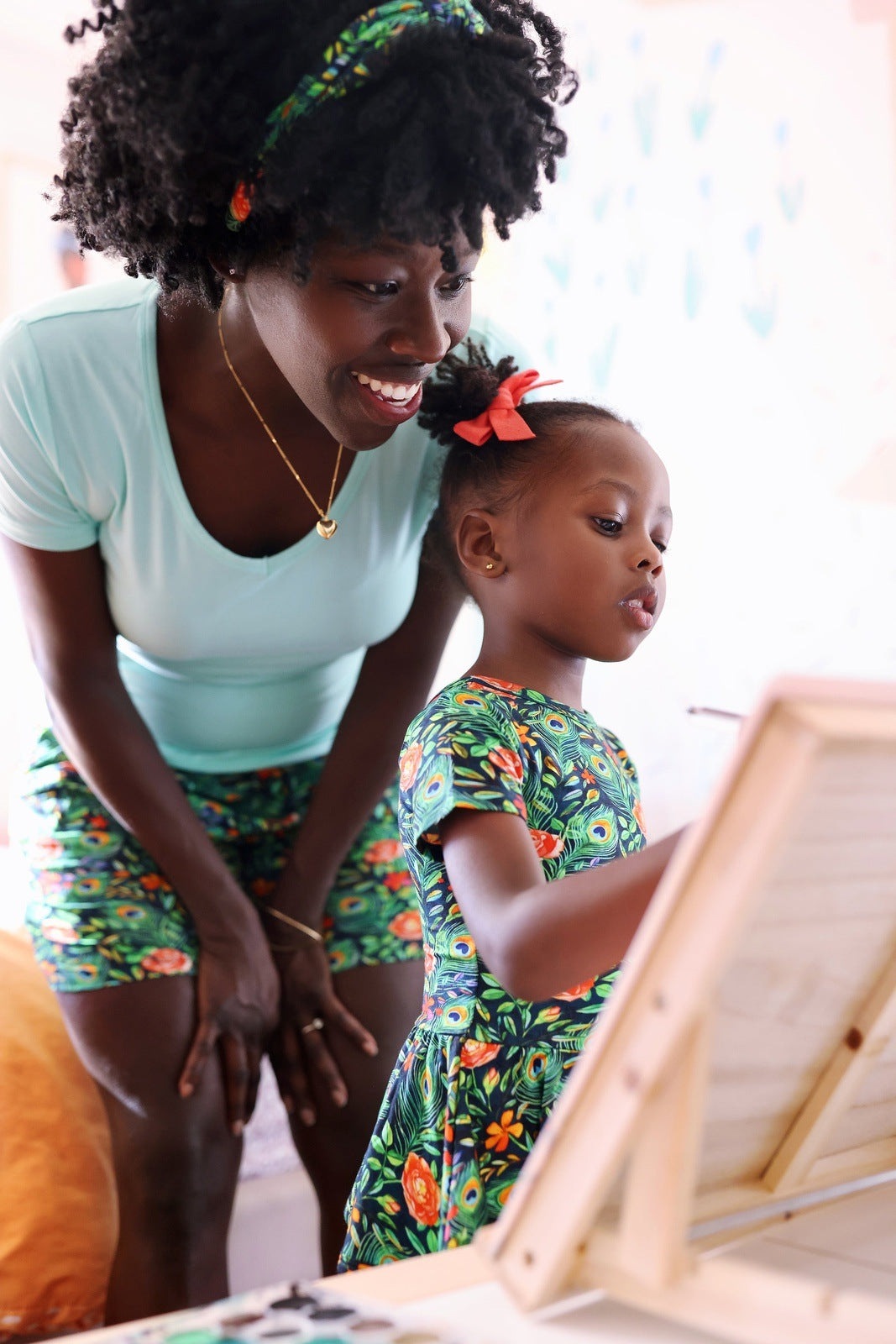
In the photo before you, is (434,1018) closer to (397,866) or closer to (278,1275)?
(397,866)

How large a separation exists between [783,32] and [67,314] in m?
1.60

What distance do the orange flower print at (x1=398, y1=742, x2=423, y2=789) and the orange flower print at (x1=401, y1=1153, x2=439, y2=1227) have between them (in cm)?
28

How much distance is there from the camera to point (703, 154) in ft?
7.88

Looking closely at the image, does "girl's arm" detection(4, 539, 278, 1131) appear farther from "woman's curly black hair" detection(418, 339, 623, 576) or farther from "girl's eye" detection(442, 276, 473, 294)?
"girl's eye" detection(442, 276, 473, 294)

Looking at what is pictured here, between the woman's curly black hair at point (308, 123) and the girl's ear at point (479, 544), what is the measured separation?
0.24m

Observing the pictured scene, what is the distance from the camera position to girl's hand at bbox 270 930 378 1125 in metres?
1.34

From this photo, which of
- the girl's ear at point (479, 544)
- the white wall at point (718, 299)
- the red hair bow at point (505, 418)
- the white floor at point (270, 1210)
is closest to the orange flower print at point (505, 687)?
the girl's ear at point (479, 544)

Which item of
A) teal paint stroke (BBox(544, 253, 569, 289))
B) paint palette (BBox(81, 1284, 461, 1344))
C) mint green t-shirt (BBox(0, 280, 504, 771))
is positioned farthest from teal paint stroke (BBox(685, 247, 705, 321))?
paint palette (BBox(81, 1284, 461, 1344))

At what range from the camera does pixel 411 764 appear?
0.99 meters

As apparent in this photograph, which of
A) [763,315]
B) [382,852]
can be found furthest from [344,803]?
[763,315]

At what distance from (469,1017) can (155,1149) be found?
434 millimetres

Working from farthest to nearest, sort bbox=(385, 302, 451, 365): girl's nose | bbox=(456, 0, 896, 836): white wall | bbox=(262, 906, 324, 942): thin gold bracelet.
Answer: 1. bbox=(456, 0, 896, 836): white wall
2. bbox=(262, 906, 324, 942): thin gold bracelet
3. bbox=(385, 302, 451, 365): girl's nose

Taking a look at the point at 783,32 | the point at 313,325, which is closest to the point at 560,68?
the point at 313,325

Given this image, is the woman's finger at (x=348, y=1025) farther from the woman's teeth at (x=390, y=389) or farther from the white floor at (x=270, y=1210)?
the woman's teeth at (x=390, y=389)
